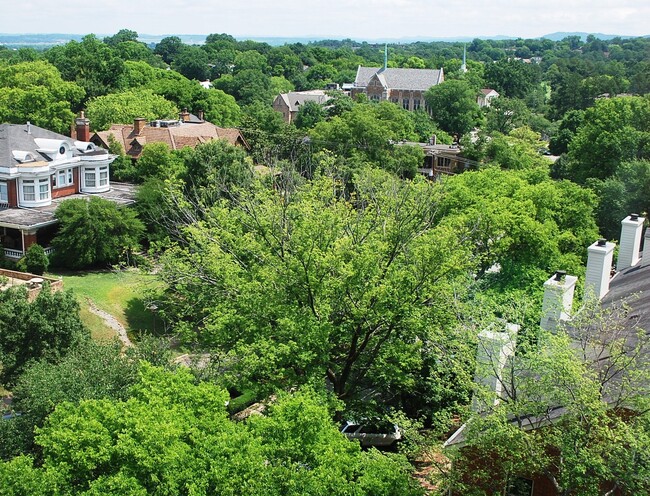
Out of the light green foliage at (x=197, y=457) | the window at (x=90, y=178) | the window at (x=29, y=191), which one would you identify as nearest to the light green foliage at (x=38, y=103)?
the window at (x=90, y=178)

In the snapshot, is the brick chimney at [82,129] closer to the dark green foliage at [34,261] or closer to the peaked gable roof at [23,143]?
the peaked gable roof at [23,143]

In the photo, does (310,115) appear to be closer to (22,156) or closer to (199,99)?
(199,99)

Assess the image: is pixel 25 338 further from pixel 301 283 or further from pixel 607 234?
pixel 607 234

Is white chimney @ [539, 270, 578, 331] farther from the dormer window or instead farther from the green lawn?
the dormer window

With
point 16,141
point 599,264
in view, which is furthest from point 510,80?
point 599,264

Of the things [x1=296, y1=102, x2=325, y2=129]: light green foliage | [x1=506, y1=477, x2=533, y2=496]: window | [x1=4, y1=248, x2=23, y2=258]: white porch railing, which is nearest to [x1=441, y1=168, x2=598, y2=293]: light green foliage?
[x1=506, y1=477, x2=533, y2=496]: window

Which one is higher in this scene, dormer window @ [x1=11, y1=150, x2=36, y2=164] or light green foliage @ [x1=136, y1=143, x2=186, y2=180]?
dormer window @ [x1=11, y1=150, x2=36, y2=164]
